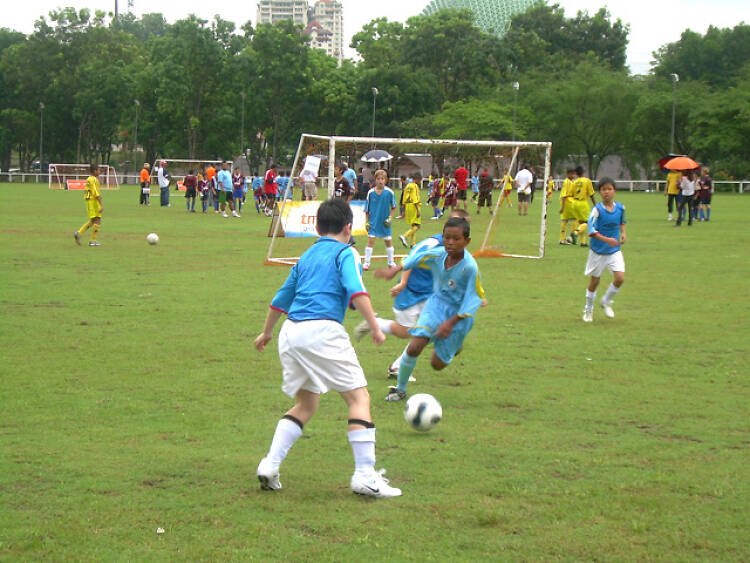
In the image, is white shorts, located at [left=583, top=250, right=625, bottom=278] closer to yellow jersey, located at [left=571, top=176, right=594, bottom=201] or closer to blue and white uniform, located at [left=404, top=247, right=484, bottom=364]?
blue and white uniform, located at [left=404, top=247, right=484, bottom=364]

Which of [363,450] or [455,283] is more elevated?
[455,283]

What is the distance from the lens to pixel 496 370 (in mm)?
8820

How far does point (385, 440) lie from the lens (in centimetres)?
650

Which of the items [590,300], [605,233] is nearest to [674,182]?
[605,233]

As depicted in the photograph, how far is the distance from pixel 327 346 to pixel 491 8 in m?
126

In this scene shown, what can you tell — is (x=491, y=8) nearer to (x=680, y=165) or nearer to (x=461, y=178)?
(x=461, y=178)

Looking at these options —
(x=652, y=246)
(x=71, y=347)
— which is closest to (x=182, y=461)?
(x=71, y=347)

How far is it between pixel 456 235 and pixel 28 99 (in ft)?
260

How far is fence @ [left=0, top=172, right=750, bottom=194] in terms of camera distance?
61.6 m

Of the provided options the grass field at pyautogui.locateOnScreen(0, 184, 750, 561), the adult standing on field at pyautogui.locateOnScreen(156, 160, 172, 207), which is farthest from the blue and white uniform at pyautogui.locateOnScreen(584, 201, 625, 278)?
the adult standing on field at pyautogui.locateOnScreen(156, 160, 172, 207)

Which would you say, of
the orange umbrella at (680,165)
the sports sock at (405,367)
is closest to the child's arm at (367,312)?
the sports sock at (405,367)

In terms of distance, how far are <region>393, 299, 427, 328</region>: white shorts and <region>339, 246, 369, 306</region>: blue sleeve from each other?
9.27 ft

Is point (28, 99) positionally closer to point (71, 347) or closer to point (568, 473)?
point (71, 347)

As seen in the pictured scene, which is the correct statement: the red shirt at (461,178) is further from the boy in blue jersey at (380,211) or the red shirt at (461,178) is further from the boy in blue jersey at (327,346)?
the boy in blue jersey at (327,346)
